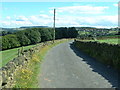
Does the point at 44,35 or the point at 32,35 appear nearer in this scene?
the point at 32,35

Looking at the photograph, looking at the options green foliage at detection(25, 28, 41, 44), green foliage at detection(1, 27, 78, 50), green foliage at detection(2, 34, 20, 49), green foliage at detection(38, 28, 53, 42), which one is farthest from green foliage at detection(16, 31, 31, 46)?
green foliage at detection(38, 28, 53, 42)

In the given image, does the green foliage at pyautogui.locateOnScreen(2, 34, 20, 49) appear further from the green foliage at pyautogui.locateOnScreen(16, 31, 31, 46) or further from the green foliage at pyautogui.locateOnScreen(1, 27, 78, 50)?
the green foliage at pyautogui.locateOnScreen(16, 31, 31, 46)

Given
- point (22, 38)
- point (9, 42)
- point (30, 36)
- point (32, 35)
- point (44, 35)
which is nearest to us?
point (9, 42)

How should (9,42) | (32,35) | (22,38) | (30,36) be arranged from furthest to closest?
(32,35) < (30,36) < (22,38) < (9,42)

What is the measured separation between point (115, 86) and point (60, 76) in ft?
10.8

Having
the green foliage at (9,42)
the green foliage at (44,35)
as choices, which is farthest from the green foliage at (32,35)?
the green foliage at (9,42)

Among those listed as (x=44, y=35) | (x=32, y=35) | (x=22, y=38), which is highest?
(x=32, y=35)

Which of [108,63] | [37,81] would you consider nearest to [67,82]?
[37,81]

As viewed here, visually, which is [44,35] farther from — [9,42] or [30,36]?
[9,42]

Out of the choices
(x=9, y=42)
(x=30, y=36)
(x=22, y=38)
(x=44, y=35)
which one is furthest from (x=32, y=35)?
(x=9, y=42)

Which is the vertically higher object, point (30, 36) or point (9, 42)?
point (30, 36)

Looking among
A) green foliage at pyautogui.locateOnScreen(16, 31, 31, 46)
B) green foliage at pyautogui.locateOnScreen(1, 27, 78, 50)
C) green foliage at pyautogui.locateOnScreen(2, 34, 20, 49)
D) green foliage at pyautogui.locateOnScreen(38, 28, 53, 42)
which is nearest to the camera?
green foliage at pyautogui.locateOnScreen(2, 34, 20, 49)

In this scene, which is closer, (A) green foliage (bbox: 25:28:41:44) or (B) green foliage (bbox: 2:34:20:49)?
(B) green foliage (bbox: 2:34:20:49)

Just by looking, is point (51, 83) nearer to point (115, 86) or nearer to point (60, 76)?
point (60, 76)
